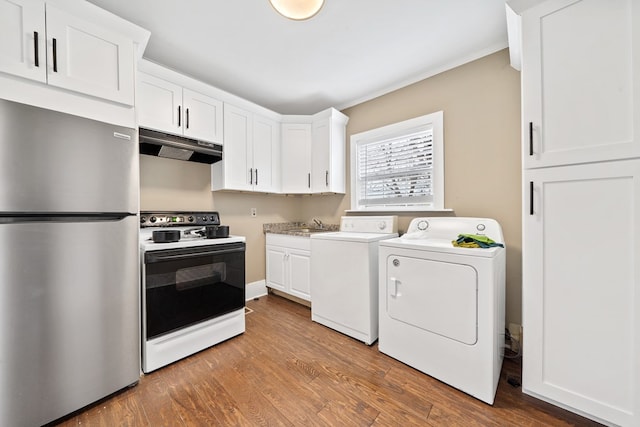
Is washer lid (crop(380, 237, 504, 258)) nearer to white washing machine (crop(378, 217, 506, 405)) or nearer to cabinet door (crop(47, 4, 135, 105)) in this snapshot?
white washing machine (crop(378, 217, 506, 405))

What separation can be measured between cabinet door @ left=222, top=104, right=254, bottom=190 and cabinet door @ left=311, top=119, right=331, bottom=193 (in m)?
0.78

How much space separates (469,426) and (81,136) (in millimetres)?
2598

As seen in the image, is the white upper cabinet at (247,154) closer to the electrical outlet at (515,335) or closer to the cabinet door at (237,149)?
the cabinet door at (237,149)

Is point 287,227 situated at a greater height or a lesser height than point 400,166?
lesser

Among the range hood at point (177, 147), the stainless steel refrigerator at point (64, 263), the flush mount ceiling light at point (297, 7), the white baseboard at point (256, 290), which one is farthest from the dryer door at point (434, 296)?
the range hood at point (177, 147)

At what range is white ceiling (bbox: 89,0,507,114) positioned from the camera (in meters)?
1.62

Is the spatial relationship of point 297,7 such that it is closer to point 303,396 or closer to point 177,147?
point 177,147

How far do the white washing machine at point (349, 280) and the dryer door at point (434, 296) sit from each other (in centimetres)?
22

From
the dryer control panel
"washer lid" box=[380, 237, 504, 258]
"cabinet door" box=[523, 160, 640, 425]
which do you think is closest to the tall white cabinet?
"cabinet door" box=[523, 160, 640, 425]

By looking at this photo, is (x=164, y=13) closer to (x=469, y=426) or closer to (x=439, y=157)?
(x=439, y=157)

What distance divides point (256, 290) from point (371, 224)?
1.75m

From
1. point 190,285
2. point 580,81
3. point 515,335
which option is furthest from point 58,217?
point 515,335

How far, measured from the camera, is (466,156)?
2172 mm

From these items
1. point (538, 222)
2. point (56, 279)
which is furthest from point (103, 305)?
point (538, 222)
